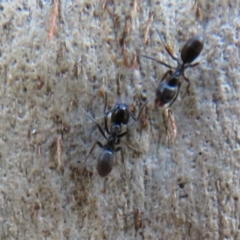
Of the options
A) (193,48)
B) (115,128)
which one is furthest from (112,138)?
(193,48)

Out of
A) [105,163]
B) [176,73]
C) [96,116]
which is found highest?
[176,73]

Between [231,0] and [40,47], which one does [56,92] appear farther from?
[231,0]

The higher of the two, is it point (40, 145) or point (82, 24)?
point (82, 24)

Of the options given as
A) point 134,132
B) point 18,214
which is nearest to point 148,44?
point 134,132

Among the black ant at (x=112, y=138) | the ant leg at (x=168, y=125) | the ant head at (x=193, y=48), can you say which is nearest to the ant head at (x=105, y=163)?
the black ant at (x=112, y=138)

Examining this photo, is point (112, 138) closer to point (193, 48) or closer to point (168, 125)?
point (168, 125)

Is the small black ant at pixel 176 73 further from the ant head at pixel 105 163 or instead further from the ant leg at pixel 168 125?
the ant head at pixel 105 163
